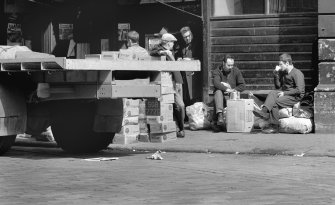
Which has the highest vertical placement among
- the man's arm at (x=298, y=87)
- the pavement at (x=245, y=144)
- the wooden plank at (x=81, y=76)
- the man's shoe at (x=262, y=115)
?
the wooden plank at (x=81, y=76)

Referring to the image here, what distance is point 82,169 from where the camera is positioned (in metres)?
10.4

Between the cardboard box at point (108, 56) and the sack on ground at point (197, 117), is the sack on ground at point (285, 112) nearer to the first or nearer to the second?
the sack on ground at point (197, 117)

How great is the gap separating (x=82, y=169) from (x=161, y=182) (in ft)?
5.21

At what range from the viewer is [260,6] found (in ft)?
55.6

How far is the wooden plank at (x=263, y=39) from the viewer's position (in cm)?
1639

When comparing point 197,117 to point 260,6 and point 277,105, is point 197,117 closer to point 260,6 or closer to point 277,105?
point 277,105

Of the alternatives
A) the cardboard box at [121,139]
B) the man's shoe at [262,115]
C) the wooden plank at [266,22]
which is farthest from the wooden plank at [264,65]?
the cardboard box at [121,139]

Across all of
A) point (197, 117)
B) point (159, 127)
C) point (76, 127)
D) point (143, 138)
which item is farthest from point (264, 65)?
point (76, 127)

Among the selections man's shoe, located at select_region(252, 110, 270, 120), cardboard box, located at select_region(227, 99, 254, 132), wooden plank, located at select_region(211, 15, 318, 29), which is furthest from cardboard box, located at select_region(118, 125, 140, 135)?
wooden plank, located at select_region(211, 15, 318, 29)

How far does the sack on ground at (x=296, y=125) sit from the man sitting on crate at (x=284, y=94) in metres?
0.18

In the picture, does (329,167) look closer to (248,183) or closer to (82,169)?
(248,183)

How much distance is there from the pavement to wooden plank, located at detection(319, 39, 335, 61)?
4.59 ft

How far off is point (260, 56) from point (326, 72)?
6.41 ft

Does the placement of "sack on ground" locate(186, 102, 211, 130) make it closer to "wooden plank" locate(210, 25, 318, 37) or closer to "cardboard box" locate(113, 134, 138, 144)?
"wooden plank" locate(210, 25, 318, 37)
